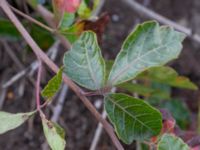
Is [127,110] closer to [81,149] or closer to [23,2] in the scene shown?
[23,2]

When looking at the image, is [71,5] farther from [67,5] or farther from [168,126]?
[168,126]

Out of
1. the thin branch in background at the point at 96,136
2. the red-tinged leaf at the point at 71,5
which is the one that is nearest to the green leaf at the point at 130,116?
the red-tinged leaf at the point at 71,5

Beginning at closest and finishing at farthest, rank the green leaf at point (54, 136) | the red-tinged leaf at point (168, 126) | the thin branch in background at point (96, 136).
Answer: the green leaf at point (54, 136) → the red-tinged leaf at point (168, 126) → the thin branch in background at point (96, 136)

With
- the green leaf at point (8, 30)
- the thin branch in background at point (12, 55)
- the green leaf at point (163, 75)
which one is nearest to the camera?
the green leaf at point (163, 75)

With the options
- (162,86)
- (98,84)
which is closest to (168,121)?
(98,84)

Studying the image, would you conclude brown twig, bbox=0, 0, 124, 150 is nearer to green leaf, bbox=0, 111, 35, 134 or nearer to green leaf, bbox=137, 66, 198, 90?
green leaf, bbox=0, 111, 35, 134

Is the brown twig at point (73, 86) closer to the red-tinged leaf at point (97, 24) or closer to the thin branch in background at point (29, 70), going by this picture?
the red-tinged leaf at point (97, 24)
